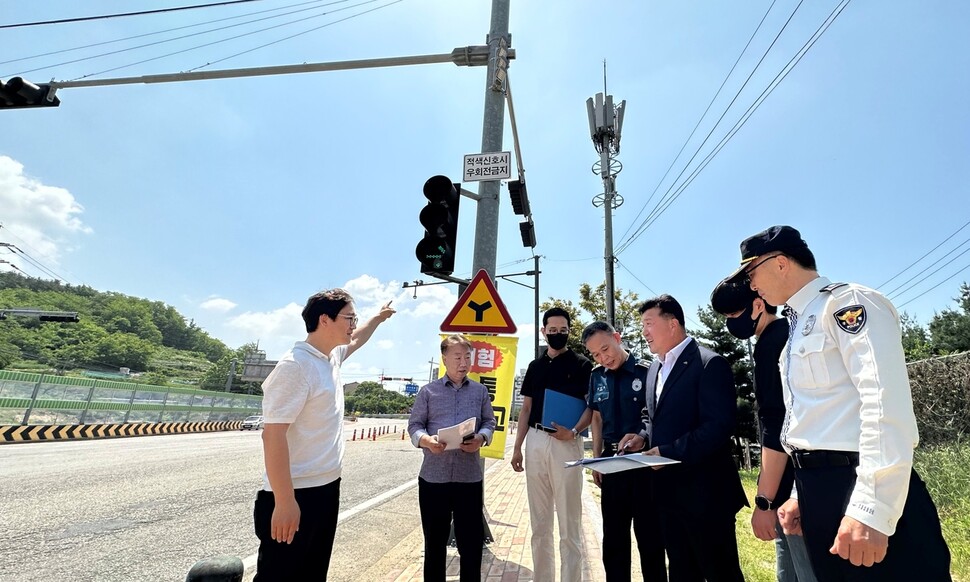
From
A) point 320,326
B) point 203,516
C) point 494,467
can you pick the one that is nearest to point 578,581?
point 320,326

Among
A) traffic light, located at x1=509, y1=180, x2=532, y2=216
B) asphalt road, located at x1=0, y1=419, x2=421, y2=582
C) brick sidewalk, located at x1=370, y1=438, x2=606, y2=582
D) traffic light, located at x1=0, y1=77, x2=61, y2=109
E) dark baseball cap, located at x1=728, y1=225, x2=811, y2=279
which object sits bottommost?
asphalt road, located at x1=0, y1=419, x2=421, y2=582

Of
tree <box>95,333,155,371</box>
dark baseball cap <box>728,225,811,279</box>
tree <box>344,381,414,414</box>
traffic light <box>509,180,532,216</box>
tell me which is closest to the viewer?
dark baseball cap <box>728,225,811,279</box>

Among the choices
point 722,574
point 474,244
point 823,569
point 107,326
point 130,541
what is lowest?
point 130,541

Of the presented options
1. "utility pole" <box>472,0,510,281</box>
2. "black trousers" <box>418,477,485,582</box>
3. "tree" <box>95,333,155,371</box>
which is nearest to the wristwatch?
"black trousers" <box>418,477,485,582</box>

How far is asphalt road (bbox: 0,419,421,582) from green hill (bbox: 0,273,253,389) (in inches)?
3026

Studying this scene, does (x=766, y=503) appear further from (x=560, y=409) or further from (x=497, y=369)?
(x=497, y=369)

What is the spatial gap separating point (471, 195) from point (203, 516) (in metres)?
5.62

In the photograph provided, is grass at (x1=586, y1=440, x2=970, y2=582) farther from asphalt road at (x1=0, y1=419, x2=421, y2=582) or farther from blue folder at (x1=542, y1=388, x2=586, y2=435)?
asphalt road at (x1=0, y1=419, x2=421, y2=582)

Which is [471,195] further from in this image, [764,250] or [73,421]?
[73,421]

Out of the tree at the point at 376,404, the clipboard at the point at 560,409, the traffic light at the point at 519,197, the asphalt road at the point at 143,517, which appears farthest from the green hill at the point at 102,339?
the clipboard at the point at 560,409

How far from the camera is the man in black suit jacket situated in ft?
8.00

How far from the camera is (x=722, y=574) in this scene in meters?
2.35

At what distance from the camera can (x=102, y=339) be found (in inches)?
3487

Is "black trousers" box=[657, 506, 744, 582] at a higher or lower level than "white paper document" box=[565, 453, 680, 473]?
lower
